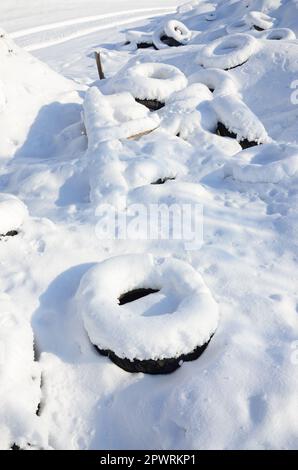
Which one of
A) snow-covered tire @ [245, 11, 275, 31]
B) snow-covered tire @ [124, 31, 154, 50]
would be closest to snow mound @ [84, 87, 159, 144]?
snow-covered tire @ [245, 11, 275, 31]

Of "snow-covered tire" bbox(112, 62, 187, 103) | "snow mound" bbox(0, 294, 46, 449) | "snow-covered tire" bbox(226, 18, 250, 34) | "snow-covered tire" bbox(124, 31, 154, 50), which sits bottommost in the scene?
"snow-covered tire" bbox(124, 31, 154, 50)

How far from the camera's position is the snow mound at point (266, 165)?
483cm

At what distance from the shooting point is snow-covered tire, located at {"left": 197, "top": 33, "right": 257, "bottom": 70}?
8812 millimetres

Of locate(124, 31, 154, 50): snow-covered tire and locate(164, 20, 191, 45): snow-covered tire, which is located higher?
locate(164, 20, 191, 45): snow-covered tire

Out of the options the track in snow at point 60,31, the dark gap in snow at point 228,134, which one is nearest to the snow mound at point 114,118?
the dark gap in snow at point 228,134

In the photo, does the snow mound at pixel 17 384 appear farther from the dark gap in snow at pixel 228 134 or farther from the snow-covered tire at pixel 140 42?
the snow-covered tire at pixel 140 42

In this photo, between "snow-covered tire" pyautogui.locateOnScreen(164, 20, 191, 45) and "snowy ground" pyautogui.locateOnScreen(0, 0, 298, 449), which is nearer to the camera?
"snowy ground" pyautogui.locateOnScreen(0, 0, 298, 449)

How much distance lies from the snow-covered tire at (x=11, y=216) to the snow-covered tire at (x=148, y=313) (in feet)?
4.04

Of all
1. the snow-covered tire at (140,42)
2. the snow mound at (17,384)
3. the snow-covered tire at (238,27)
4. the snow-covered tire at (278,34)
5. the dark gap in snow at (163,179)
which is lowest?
the snow-covered tire at (140,42)

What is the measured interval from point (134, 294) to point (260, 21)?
13.0m

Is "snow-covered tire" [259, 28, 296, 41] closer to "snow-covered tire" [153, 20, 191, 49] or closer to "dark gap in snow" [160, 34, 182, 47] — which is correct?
"snow-covered tire" [153, 20, 191, 49]

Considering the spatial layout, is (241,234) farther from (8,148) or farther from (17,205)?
(8,148)

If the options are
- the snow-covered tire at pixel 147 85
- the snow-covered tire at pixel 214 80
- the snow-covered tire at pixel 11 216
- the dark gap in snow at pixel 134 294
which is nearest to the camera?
the dark gap in snow at pixel 134 294

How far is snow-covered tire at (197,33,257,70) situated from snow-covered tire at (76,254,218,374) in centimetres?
685
